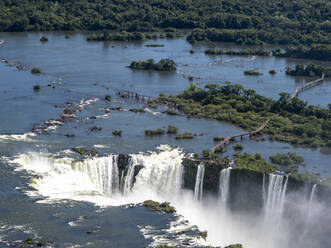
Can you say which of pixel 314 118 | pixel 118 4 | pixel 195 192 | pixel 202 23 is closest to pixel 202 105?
pixel 314 118

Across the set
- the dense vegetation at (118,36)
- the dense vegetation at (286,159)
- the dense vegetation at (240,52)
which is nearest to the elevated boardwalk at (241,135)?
the dense vegetation at (286,159)

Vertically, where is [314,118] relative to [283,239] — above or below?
above

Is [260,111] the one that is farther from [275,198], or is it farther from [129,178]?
[129,178]

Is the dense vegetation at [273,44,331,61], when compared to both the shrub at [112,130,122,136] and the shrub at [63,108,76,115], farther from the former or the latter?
the shrub at [112,130,122,136]

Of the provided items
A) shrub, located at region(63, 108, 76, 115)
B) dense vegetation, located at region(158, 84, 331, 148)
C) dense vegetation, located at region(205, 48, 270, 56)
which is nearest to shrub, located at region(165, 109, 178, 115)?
dense vegetation, located at region(158, 84, 331, 148)

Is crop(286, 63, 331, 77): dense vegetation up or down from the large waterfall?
up

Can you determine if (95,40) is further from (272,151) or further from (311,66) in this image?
(272,151)

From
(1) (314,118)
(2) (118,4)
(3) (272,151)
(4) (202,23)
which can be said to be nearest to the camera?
(3) (272,151)
